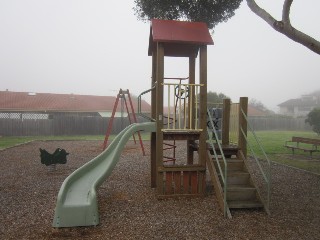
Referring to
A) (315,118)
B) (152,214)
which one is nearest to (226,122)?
(152,214)

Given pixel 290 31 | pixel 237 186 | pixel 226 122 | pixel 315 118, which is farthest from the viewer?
pixel 315 118

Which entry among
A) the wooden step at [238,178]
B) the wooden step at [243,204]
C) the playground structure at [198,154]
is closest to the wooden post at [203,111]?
the playground structure at [198,154]

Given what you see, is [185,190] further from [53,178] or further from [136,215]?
[53,178]

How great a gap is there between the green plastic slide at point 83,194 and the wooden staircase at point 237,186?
75.7 inches

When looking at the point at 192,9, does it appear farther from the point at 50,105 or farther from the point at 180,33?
the point at 50,105

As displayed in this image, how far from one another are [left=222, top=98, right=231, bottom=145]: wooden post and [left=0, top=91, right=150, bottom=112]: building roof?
27.0 meters

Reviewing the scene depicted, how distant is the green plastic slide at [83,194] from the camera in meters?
5.31

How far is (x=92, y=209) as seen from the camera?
5.40 meters

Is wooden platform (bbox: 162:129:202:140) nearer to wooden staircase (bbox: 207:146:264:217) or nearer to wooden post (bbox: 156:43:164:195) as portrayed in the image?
wooden post (bbox: 156:43:164:195)

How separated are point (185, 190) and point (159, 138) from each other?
1.35 m

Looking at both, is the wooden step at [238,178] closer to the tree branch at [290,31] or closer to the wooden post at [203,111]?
the wooden post at [203,111]

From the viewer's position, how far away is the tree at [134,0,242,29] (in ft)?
42.2

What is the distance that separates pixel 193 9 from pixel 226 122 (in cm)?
714

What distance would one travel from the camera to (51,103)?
34.7m
